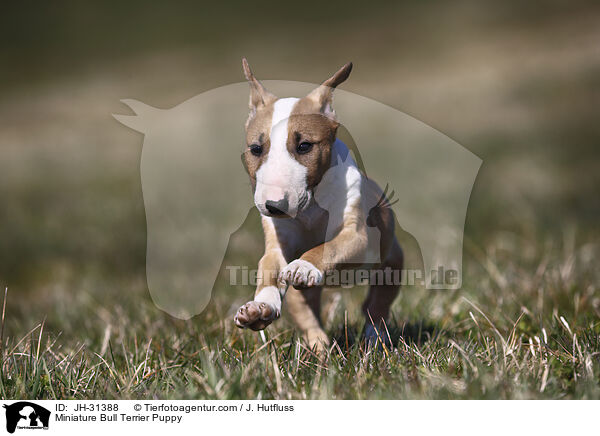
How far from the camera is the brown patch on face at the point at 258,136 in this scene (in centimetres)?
202

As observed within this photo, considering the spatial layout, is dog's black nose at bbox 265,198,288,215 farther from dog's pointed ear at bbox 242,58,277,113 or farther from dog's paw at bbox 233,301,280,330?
dog's pointed ear at bbox 242,58,277,113

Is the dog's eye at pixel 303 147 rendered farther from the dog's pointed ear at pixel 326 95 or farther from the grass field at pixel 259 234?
the grass field at pixel 259 234

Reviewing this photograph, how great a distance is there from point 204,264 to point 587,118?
3301 mm

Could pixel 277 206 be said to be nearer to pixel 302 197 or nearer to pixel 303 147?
pixel 302 197

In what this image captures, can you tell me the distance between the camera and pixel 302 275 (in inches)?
74.2

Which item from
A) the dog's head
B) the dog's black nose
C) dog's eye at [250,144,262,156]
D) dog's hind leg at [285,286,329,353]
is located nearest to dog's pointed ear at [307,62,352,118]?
the dog's head

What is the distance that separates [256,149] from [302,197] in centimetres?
22

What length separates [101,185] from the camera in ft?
18.4

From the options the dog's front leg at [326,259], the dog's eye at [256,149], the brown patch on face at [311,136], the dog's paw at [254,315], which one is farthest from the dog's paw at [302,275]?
the dog's eye at [256,149]
